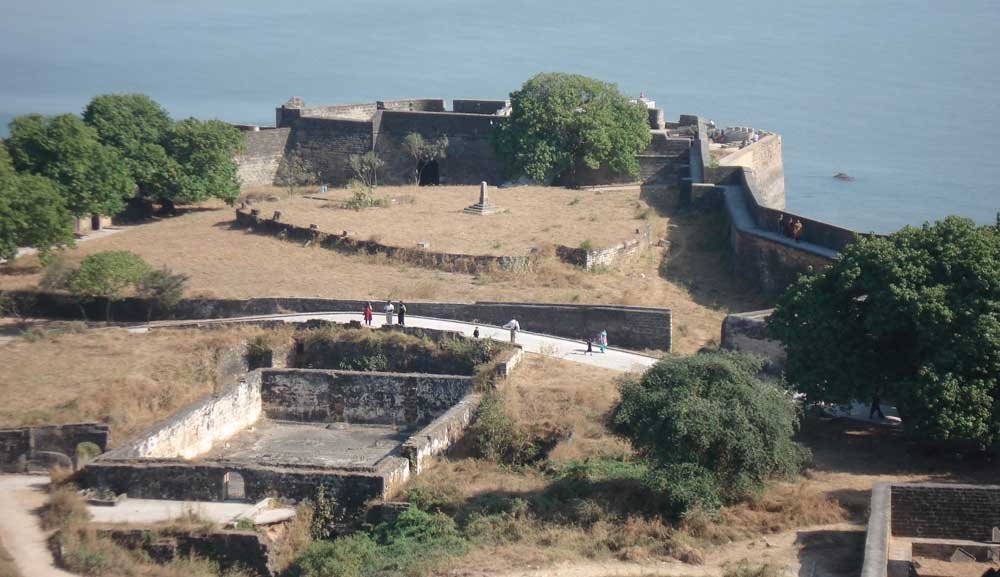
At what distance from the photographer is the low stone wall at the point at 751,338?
24406mm

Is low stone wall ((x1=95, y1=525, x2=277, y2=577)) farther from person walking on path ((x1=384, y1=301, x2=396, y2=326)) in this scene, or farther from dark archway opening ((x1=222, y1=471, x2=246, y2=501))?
person walking on path ((x1=384, y1=301, x2=396, y2=326))

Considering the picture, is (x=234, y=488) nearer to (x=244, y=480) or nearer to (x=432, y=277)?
(x=244, y=480)

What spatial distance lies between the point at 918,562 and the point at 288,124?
116ft

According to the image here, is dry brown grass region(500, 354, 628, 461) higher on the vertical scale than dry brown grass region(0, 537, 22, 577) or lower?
higher

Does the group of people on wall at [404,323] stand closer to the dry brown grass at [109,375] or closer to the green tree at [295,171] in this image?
the dry brown grass at [109,375]

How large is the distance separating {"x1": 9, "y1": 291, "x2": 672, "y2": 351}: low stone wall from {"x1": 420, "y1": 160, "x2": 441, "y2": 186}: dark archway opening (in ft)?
59.2

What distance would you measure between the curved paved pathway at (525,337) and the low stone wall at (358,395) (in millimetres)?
1873

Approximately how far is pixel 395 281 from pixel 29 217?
9094mm

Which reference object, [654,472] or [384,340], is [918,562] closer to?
[654,472]

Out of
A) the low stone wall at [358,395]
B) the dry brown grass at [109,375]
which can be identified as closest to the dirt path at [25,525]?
the dry brown grass at [109,375]

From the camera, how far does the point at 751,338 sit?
2486 cm

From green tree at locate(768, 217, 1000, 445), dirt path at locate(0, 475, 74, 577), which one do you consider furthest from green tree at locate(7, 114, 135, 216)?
green tree at locate(768, 217, 1000, 445)

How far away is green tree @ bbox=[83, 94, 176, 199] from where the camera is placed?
1563 inches

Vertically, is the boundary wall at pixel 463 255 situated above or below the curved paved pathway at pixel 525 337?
above
